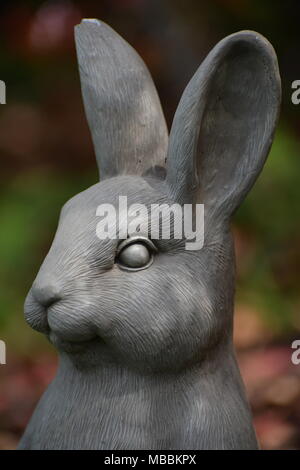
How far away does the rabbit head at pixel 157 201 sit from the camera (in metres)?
1.46

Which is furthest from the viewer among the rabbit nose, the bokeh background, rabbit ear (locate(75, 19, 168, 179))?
the bokeh background

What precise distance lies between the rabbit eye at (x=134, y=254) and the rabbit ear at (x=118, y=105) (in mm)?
195

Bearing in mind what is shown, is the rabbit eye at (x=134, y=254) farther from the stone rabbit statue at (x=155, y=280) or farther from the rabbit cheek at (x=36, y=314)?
the rabbit cheek at (x=36, y=314)

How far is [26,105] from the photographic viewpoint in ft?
11.2

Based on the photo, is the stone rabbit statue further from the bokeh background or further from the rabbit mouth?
the bokeh background

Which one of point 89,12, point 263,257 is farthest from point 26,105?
point 263,257

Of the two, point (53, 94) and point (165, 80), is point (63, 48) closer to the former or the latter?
point (53, 94)

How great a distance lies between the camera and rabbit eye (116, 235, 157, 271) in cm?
148

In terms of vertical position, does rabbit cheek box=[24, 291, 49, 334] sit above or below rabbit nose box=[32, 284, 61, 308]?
below

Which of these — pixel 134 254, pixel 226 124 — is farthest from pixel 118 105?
pixel 134 254

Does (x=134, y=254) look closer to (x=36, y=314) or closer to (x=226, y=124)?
(x=36, y=314)

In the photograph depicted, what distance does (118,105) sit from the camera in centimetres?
164

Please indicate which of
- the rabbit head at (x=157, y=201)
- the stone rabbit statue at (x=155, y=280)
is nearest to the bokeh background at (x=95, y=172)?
the stone rabbit statue at (x=155, y=280)

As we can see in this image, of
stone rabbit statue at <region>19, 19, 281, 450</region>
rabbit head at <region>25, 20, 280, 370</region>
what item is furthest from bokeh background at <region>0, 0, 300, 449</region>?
rabbit head at <region>25, 20, 280, 370</region>
